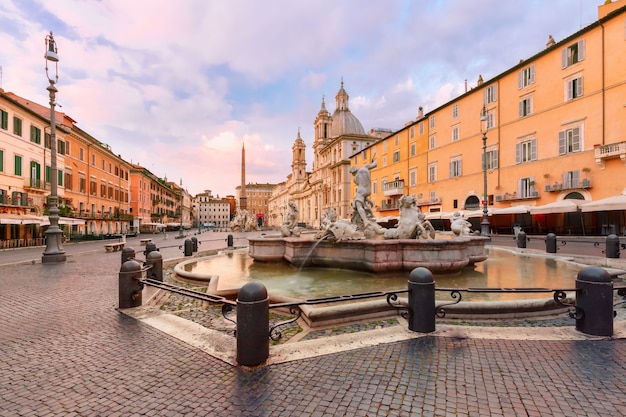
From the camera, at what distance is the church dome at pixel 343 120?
8638cm

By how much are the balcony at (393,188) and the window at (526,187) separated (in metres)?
19.0

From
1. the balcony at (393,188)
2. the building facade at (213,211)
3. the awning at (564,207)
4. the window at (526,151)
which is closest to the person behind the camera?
the awning at (564,207)

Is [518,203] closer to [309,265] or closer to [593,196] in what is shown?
[593,196]

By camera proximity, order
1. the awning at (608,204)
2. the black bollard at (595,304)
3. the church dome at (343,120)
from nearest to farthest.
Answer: the black bollard at (595,304), the awning at (608,204), the church dome at (343,120)

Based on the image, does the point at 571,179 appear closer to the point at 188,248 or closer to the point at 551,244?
the point at 551,244

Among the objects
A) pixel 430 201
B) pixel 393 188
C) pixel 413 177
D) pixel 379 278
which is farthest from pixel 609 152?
pixel 393 188

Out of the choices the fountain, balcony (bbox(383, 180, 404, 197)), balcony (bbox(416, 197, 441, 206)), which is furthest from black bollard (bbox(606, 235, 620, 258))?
balcony (bbox(383, 180, 404, 197))

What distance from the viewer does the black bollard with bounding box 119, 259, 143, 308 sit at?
5.84 meters

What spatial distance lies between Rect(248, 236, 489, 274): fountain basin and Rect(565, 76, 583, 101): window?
73.0 feet

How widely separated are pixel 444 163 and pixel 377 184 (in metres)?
18.1

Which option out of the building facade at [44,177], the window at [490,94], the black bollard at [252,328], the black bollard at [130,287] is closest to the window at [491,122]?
the window at [490,94]

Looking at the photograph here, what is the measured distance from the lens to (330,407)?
279 cm

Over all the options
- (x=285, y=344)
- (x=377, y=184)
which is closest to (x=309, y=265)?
(x=285, y=344)

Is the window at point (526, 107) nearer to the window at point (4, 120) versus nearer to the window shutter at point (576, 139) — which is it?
the window shutter at point (576, 139)
